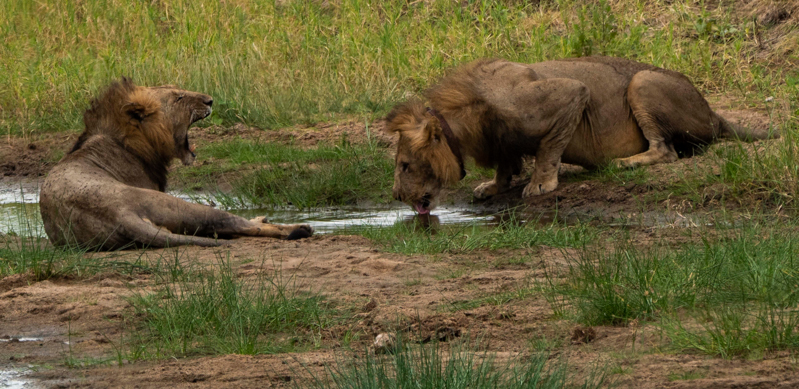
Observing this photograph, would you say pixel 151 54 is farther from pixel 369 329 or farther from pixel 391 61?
pixel 369 329

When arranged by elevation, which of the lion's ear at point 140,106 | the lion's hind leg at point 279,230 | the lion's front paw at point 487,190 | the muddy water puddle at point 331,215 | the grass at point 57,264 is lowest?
the muddy water puddle at point 331,215

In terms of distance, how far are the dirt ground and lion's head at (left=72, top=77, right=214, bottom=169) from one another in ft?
3.76

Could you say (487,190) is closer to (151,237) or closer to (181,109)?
(181,109)

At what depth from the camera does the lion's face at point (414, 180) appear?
7.48 metres

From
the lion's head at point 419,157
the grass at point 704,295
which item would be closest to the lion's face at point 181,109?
the lion's head at point 419,157

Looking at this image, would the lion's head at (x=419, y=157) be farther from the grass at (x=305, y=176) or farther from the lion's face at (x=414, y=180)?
the grass at (x=305, y=176)

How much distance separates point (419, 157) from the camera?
7.46 meters

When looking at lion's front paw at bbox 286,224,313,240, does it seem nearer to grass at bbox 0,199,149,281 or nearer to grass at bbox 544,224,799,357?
grass at bbox 0,199,149,281

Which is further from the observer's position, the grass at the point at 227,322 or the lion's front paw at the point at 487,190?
the lion's front paw at the point at 487,190

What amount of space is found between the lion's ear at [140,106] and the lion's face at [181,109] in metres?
0.10

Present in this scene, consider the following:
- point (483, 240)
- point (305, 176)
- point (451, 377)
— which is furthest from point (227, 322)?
point (305, 176)

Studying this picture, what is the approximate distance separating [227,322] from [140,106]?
3344 millimetres

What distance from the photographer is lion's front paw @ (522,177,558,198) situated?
309 inches

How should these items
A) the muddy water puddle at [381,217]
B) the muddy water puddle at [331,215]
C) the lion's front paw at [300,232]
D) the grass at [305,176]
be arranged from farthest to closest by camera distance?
the grass at [305,176] → the muddy water puddle at [331,215] → the muddy water puddle at [381,217] → the lion's front paw at [300,232]
